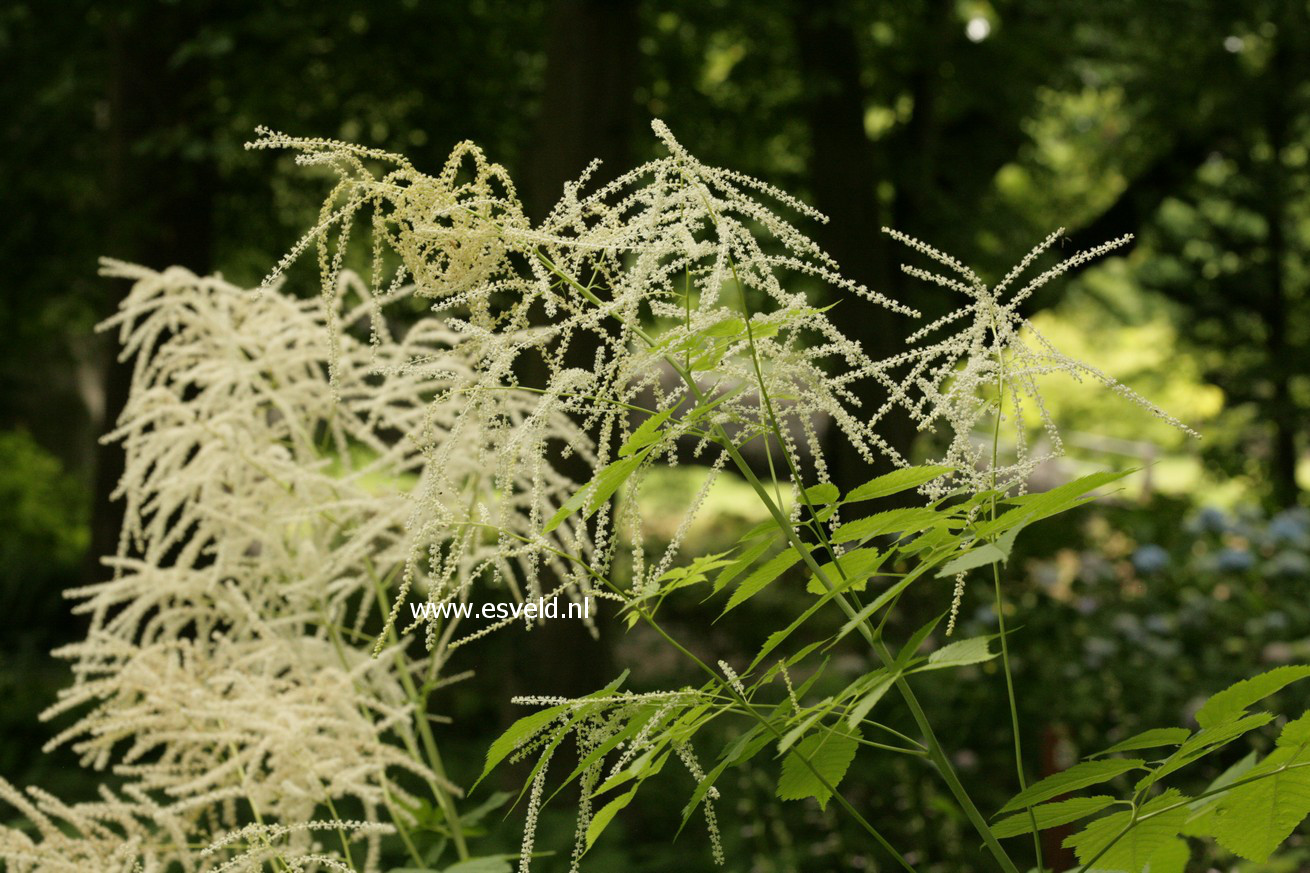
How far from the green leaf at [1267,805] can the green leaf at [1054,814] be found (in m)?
0.16

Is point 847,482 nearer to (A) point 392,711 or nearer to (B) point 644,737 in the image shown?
(A) point 392,711

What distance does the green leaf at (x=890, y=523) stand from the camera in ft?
4.79

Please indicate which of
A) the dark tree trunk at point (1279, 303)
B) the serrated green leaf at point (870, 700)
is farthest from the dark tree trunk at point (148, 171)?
the dark tree trunk at point (1279, 303)

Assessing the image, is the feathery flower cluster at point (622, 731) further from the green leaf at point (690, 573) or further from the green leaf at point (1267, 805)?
the green leaf at point (1267, 805)

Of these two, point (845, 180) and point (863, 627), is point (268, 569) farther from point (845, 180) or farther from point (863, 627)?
point (845, 180)

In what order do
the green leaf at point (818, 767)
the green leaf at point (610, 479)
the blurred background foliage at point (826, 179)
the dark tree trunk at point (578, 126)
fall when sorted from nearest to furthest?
the green leaf at point (610, 479)
the green leaf at point (818, 767)
the dark tree trunk at point (578, 126)
the blurred background foliage at point (826, 179)

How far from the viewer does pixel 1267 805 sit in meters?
1.54

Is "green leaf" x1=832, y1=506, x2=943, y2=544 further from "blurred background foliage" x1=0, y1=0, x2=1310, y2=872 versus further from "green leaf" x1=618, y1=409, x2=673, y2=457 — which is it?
"blurred background foliage" x1=0, y1=0, x2=1310, y2=872

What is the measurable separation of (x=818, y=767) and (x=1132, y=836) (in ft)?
1.31

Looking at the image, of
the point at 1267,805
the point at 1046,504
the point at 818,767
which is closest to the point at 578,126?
the point at 818,767

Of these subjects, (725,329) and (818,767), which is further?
(818,767)

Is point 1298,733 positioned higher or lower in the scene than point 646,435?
lower

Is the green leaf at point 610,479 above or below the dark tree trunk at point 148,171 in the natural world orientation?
below

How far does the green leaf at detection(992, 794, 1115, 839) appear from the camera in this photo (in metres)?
1.53
